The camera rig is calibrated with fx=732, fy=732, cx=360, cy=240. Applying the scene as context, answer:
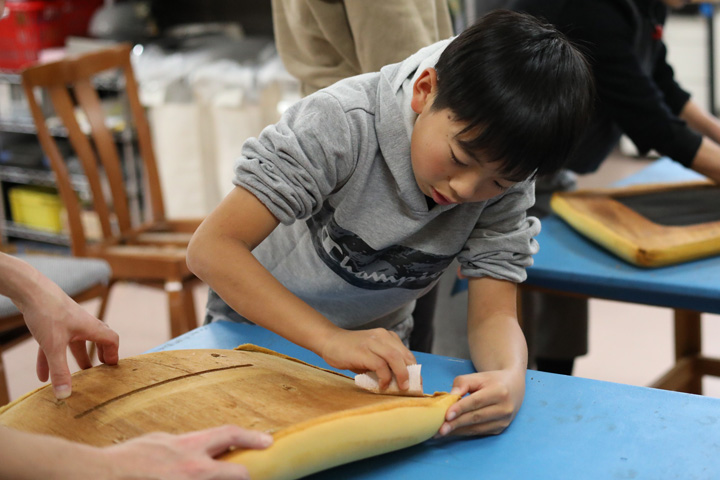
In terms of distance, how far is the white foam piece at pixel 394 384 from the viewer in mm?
749

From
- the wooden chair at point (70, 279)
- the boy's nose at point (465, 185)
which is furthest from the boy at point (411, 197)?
the wooden chair at point (70, 279)

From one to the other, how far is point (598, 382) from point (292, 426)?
0.38 m

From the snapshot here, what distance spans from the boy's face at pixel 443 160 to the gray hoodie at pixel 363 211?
0.03 metres

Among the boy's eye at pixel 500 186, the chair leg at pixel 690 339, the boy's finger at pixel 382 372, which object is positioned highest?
the boy's eye at pixel 500 186

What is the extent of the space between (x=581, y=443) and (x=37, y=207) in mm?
2706

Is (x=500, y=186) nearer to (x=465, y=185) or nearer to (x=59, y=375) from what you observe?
(x=465, y=185)

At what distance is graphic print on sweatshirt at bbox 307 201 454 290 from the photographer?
2.97ft

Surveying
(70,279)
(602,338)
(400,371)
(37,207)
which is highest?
(400,371)

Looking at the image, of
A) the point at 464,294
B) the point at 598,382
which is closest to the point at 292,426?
the point at 598,382

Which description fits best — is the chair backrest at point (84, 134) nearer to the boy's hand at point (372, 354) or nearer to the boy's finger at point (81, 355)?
the boy's finger at point (81, 355)

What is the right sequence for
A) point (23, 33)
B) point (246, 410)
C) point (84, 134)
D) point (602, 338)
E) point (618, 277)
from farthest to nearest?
point (23, 33)
point (602, 338)
point (84, 134)
point (618, 277)
point (246, 410)

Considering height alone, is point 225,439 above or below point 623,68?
below

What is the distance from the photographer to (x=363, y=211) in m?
0.88

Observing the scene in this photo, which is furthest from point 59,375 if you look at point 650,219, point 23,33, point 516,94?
point 23,33
